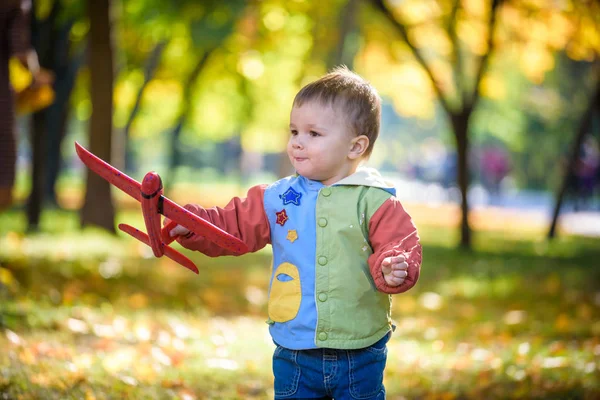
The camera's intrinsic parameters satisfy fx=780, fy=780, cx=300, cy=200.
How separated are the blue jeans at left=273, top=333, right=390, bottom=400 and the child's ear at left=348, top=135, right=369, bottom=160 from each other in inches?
29.3

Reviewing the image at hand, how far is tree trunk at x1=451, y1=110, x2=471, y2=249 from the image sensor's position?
1292 centimetres

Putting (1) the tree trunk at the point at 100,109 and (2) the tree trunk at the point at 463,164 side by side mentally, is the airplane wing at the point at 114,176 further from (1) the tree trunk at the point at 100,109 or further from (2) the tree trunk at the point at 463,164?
(2) the tree trunk at the point at 463,164

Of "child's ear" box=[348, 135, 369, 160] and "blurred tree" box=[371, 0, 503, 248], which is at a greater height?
"blurred tree" box=[371, 0, 503, 248]

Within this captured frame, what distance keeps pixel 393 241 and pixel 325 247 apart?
0.26 m

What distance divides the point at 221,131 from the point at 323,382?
96.3 ft

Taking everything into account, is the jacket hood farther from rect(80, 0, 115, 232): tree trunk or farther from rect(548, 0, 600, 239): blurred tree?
rect(548, 0, 600, 239): blurred tree

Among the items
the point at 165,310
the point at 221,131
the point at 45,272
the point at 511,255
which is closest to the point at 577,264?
the point at 511,255

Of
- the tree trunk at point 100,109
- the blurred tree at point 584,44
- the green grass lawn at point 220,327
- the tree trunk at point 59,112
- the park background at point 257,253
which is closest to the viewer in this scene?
the green grass lawn at point 220,327

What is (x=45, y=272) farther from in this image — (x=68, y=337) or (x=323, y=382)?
(x=323, y=382)

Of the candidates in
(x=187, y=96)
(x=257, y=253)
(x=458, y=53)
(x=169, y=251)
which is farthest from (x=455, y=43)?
(x=169, y=251)

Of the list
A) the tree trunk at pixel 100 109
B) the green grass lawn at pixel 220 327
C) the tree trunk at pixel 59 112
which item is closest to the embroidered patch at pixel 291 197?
the green grass lawn at pixel 220 327

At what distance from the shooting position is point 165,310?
700 centimetres

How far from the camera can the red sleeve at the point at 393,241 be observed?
279cm

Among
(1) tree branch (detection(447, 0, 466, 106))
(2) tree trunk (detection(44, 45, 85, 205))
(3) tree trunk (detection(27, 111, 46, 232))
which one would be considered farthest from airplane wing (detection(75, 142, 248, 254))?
(2) tree trunk (detection(44, 45, 85, 205))
